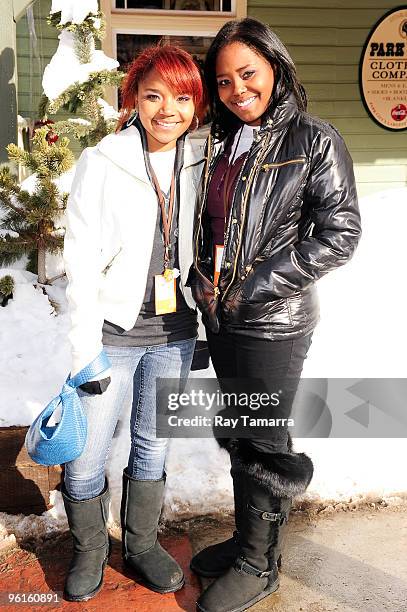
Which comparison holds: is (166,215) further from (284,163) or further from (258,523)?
(258,523)

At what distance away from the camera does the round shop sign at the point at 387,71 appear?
6852 millimetres

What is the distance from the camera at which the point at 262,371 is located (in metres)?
2.25

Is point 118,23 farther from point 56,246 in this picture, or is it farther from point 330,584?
point 330,584

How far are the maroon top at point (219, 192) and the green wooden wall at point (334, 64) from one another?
4259 mm

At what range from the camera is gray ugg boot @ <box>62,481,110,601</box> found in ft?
8.07

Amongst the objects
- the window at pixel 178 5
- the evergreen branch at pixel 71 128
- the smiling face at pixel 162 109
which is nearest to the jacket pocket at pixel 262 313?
the smiling face at pixel 162 109

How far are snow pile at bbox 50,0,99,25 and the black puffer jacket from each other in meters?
2.00

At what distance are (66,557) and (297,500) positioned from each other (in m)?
1.14

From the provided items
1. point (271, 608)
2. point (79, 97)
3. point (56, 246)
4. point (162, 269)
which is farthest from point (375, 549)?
point (79, 97)

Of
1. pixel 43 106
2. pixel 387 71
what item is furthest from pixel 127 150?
pixel 387 71

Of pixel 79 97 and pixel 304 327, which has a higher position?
pixel 79 97

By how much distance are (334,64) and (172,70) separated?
5197 millimetres

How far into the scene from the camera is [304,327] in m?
2.27

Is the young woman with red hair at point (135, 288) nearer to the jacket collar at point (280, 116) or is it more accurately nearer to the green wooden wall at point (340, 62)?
the jacket collar at point (280, 116)
